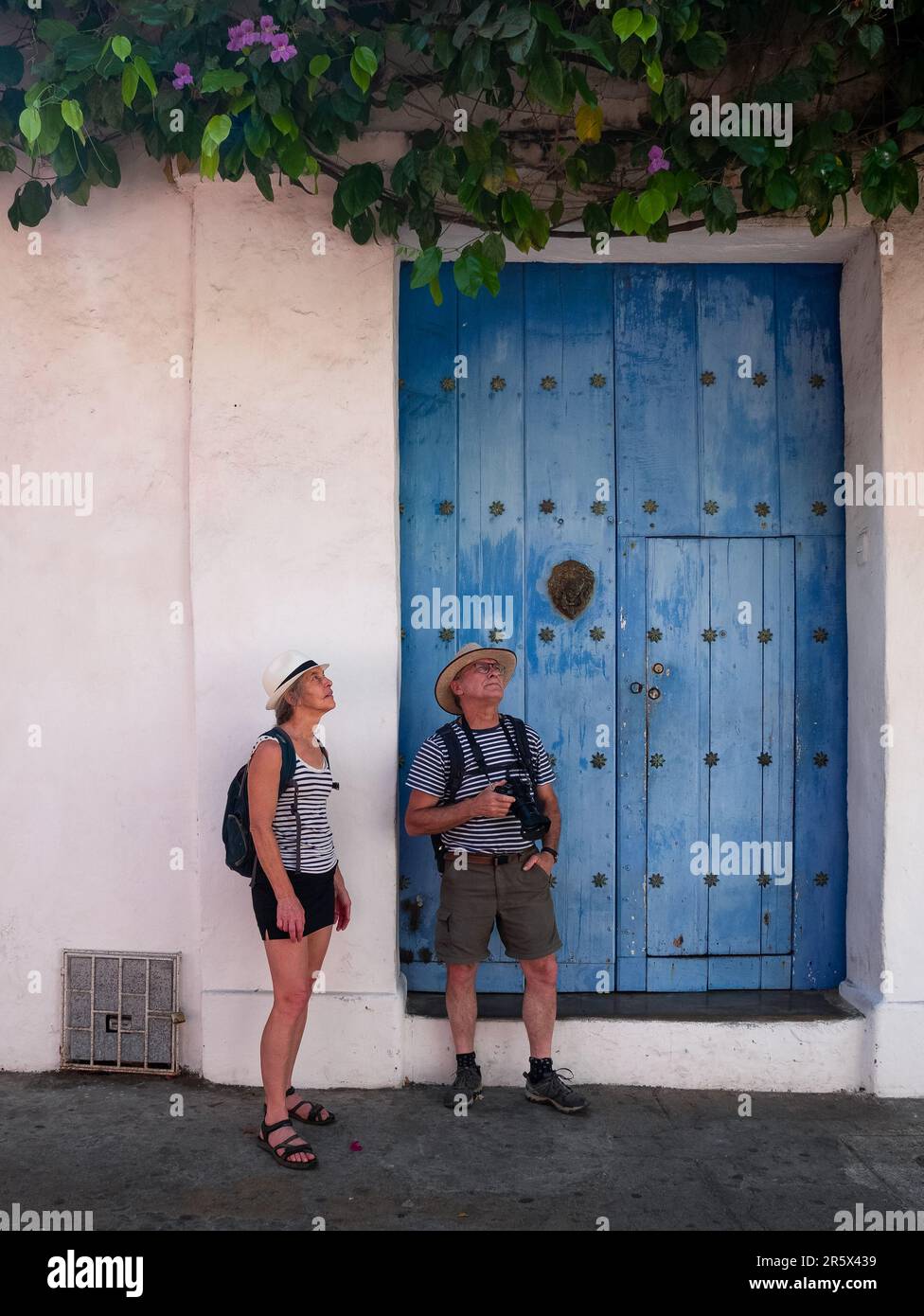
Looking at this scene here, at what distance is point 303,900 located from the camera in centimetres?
358

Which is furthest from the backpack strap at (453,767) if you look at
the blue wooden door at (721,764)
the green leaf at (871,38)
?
the green leaf at (871,38)

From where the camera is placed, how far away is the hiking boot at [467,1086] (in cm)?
396

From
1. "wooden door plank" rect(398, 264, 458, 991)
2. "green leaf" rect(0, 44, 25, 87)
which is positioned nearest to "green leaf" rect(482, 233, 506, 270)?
"wooden door plank" rect(398, 264, 458, 991)

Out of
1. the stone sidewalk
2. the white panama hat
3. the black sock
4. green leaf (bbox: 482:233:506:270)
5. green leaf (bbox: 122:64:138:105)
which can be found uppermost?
green leaf (bbox: 122:64:138:105)

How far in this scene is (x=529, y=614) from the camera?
436 cm

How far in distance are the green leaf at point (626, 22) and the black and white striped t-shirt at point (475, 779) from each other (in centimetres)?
228

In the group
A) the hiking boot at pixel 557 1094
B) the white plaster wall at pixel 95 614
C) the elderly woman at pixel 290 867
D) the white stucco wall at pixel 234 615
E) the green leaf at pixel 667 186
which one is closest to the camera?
the elderly woman at pixel 290 867

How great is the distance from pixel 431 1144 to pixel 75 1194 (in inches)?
44.8

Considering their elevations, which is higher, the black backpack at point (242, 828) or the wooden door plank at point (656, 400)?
the wooden door plank at point (656, 400)

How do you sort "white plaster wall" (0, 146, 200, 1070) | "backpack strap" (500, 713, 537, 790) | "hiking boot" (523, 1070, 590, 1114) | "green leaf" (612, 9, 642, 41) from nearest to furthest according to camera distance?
"green leaf" (612, 9, 642, 41)
"hiking boot" (523, 1070, 590, 1114)
"backpack strap" (500, 713, 537, 790)
"white plaster wall" (0, 146, 200, 1070)

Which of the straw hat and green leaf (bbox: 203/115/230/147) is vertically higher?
green leaf (bbox: 203/115/230/147)

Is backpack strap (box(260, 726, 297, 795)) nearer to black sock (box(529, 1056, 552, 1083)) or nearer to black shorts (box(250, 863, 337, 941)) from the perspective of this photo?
black shorts (box(250, 863, 337, 941))

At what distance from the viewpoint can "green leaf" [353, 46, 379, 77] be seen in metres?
3.32

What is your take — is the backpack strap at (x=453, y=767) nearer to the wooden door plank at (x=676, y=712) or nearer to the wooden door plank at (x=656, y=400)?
the wooden door plank at (x=676, y=712)
